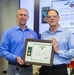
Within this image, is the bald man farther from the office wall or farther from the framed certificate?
the office wall

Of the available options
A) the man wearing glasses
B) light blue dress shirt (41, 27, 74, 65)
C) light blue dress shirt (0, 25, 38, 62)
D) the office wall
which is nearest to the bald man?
light blue dress shirt (0, 25, 38, 62)

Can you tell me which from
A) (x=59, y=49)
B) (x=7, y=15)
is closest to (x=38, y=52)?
(x=59, y=49)

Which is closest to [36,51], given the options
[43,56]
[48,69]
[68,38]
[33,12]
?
[43,56]

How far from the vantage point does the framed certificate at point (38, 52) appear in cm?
219

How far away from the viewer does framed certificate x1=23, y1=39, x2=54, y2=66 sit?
219cm

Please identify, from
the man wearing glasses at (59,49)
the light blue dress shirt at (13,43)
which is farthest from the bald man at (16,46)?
the man wearing glasses at (59,49)

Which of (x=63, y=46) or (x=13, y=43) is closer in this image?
(x=63, y=46)

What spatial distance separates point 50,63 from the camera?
7.03 ft

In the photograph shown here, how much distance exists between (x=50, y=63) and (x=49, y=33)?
0.37m

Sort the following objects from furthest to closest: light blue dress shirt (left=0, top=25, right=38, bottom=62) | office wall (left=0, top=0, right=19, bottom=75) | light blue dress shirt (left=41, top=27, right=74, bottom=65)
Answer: office wall (left=0, top=0, right=19, bottom=75), light blue dress shirt (left=0, top=25, right=38, bottom=62), light blue dress shirt (left=41, top=27, right=74, bottom=65)

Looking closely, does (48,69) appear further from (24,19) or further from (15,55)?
(24,19)

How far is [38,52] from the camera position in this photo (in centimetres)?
225

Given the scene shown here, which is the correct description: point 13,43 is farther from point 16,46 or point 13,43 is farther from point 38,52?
point 38,52

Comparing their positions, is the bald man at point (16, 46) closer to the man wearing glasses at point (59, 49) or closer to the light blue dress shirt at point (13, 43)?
the light blue dress shirt at point (13, 43)
